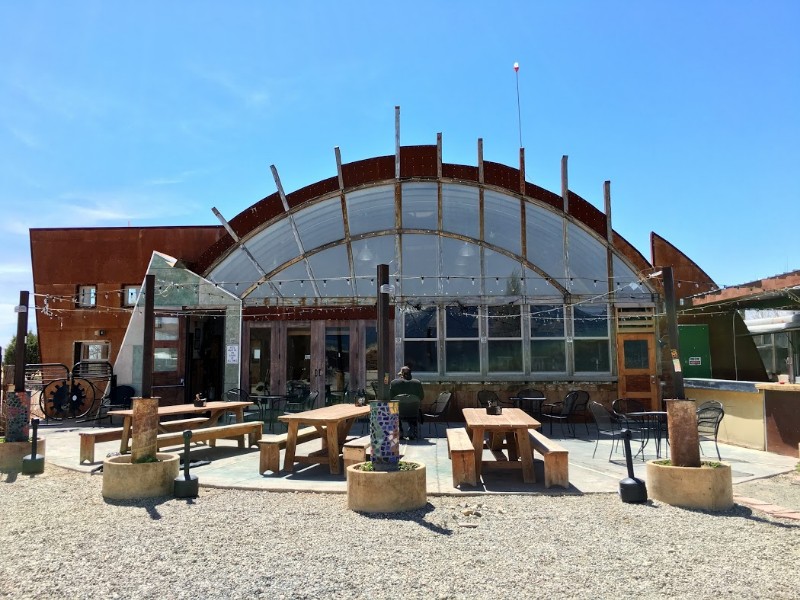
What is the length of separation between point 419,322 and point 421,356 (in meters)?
0.78

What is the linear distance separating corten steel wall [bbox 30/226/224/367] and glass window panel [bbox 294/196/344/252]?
3911 mm

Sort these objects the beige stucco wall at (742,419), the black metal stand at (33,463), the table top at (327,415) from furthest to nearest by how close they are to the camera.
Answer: the beige stucco wall at (742,419) < the black metal stand at (33,463) < the table top at (327,415)

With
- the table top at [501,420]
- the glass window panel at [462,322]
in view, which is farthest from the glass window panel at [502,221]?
the table top at [501,420]

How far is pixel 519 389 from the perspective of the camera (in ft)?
44.3

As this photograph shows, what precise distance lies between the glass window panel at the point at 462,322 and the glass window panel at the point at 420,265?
0.60 m

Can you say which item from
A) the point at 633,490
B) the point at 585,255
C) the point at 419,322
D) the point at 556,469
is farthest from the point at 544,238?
the point at 633,490

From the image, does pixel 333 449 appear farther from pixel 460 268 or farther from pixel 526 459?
pixel 460 268

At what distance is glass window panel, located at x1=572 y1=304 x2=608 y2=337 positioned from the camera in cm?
1384

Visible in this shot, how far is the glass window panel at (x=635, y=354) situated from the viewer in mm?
13516

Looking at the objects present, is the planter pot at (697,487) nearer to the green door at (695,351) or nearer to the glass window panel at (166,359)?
the green door at (695,351)

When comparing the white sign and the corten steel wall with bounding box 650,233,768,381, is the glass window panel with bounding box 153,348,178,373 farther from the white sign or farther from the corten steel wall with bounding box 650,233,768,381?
the corten steel wall with bounding box 650,233,768,381

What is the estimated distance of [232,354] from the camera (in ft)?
46.9

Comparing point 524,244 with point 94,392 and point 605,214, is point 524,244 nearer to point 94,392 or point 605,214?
point 605,214

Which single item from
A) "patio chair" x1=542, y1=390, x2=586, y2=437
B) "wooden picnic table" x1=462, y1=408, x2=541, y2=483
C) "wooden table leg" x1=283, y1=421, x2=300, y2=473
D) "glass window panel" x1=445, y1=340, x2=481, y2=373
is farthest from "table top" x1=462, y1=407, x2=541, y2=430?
"glass window panel" x1=445, y1=340, x2=481, y2=373
